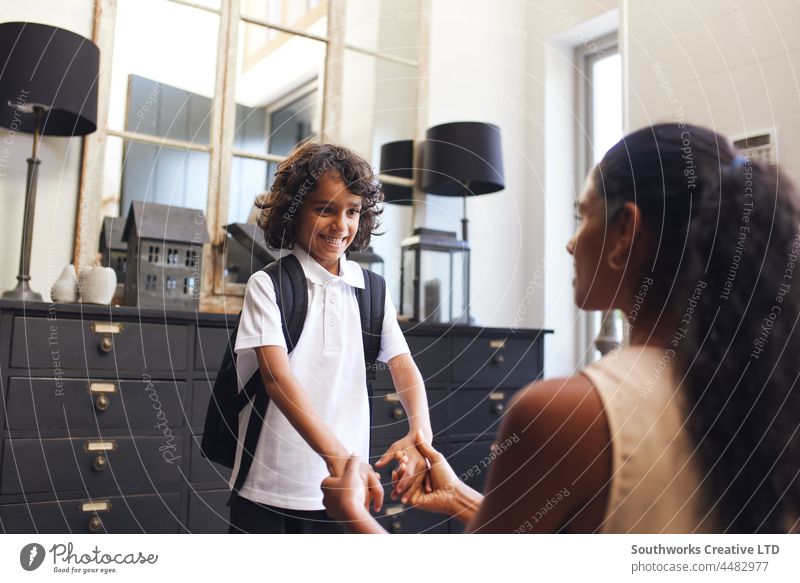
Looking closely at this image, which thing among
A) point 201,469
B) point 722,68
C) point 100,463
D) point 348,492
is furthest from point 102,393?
point 722,68

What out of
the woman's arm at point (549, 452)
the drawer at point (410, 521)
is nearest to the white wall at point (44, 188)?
the drawer at point (410, 521)

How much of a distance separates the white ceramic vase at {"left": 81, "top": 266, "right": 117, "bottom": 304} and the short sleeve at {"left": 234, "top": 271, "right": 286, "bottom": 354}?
2.22ft

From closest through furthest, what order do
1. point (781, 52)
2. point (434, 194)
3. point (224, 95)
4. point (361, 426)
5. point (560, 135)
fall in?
point (361, 426) < point (781, 52) < point (560, 135) < point (224, 95) < point (434, 194)

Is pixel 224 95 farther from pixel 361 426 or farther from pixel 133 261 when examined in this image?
pixel 361 426

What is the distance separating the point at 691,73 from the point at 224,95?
105 centimetres

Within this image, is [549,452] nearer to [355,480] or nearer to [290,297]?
[355,480]

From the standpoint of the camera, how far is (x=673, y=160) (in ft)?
1.60

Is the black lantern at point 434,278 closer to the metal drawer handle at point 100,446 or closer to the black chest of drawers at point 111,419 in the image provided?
the black chest of drawers at point 111,419

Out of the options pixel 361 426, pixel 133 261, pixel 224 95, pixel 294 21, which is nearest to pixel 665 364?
pixel 361 426

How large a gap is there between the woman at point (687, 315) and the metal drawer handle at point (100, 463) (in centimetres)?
95

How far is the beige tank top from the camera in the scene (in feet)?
1.44

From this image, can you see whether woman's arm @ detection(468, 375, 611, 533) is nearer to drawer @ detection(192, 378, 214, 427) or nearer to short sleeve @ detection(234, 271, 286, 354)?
short sleeve @ detection(234, 271, 286, 354)

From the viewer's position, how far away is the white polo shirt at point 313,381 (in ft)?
2.48

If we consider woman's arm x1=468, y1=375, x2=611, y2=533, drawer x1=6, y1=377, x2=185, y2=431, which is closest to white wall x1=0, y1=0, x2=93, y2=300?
drawer x1=6, y1=377, x2=185, y2=431
